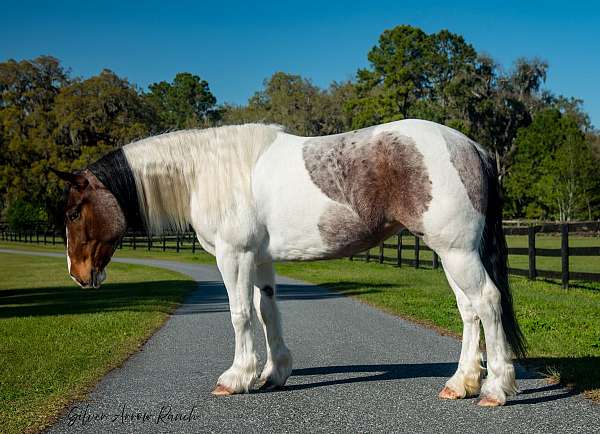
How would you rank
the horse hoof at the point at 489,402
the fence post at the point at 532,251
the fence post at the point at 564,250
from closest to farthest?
the horse hoof at the point at 489,402
the fence post at the point at 564,250
the fence post at the point at 532,251

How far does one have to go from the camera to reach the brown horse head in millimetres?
5461

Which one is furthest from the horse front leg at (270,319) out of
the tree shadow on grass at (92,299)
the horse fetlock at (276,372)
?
the tree shadow on grass at (92,299)

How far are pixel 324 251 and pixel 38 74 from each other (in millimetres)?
62231

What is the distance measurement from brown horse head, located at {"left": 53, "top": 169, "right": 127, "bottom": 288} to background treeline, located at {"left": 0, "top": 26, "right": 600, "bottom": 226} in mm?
45263

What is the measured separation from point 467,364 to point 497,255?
86cm

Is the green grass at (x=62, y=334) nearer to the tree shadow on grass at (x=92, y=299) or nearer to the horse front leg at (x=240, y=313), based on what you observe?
the tree shadow on grass at (x=92, y=299)

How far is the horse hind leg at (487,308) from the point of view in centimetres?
472

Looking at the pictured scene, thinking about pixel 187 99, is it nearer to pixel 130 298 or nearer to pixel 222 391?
pixel 130 298

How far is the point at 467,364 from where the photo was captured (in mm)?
4992

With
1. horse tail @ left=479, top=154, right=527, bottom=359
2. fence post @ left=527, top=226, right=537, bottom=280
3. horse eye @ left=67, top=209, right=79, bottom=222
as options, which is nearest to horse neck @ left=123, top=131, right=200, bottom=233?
horse eye @ left=67, top=209, right=79, bottom=222

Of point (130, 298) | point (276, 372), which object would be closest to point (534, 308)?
point (276, 372)

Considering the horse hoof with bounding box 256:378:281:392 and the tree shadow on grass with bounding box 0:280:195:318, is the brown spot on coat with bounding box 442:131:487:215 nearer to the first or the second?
the horse hoof with bounding box 256:378:281:392

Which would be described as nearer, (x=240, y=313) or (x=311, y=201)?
(x=311, y=201)

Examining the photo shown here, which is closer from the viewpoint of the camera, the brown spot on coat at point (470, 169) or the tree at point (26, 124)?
the brown spot on coat at point (470, 169)
